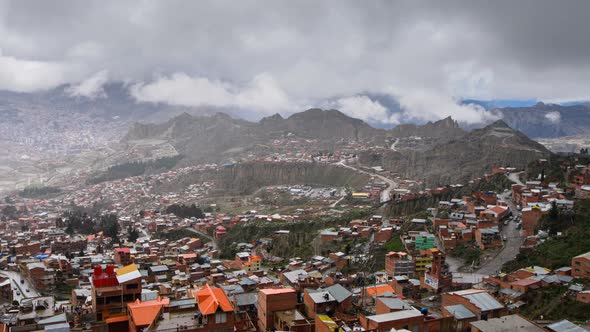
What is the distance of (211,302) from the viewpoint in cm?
1666

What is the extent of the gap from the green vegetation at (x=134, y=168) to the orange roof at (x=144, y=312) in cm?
12076

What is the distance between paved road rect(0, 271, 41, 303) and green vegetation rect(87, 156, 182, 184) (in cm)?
9378

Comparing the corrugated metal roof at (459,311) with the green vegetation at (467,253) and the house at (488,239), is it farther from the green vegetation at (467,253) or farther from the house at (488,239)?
the house at (488,239)

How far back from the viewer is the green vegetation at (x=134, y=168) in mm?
134375

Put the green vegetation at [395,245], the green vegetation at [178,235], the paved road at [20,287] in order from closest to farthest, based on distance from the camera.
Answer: the paved road at [20,287] → the green vegetation at [395,245] → the green vegetation at [178,235]

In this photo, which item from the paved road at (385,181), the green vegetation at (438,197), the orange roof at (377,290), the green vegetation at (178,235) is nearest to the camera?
the orange roof at (377,290)

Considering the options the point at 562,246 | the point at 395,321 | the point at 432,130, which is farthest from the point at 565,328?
the point at 432,130

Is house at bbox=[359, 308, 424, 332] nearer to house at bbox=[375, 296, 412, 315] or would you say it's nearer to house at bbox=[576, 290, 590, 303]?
house at bbox=[375, 296, 412, 315]

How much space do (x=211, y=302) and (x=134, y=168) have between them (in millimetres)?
136397

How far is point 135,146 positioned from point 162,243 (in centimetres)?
13871

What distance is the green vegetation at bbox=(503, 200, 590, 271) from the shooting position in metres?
31.8

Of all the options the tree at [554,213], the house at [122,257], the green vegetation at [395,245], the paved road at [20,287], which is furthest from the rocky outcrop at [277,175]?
the paved road at [20,287]

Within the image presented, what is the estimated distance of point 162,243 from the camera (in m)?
52.9

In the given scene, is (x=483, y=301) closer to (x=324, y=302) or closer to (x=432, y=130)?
(x=324, y=302)
